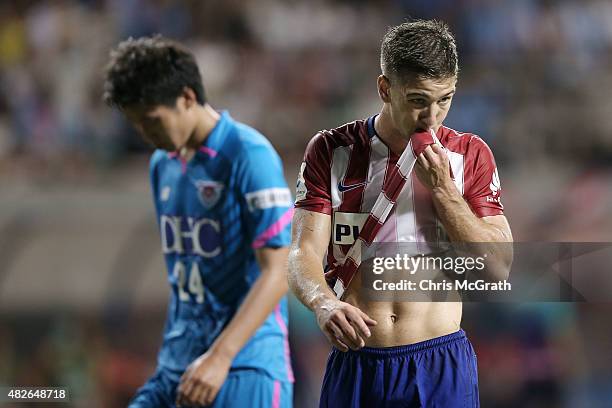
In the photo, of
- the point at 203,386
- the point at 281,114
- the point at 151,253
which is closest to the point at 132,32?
the point at 281,114

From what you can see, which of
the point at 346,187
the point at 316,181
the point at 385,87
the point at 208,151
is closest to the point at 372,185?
the point at 346,187

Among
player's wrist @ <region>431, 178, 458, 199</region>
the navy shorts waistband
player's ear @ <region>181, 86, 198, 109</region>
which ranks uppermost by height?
player's ear @ <region>181, 86, 198, 109</region>

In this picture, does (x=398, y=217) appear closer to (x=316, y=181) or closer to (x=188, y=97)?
(x=316, y=181)

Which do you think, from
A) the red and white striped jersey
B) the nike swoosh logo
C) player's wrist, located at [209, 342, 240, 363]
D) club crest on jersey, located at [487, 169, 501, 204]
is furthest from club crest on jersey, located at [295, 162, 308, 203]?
player's wrist, located at [209, 342, 240, 363]

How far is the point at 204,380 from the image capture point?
4336 mm

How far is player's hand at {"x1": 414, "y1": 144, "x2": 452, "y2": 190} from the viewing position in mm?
3346

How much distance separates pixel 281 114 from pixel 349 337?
6956mm

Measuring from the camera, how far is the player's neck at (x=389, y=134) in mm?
3629

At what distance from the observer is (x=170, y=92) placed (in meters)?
4.65

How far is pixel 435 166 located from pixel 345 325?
581 millimetres

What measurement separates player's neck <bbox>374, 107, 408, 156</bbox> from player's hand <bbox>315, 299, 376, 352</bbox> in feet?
2.13

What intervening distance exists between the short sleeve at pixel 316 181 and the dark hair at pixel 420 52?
36cm

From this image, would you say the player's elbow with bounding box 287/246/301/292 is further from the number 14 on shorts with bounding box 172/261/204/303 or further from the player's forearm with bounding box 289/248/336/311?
the number 14 on shorts with bounding box 172/261/204/303

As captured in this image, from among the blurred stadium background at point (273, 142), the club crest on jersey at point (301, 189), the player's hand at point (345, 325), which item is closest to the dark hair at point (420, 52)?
the club crest on jersey at point (301, 189)
